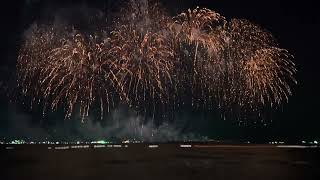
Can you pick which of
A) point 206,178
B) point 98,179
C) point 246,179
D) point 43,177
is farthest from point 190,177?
point 43,177

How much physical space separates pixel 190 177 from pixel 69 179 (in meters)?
8.52

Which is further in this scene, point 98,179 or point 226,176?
point 226,176

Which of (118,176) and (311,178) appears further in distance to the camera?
(118,176)

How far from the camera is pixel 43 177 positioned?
39312 millimetres

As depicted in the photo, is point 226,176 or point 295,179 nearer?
point 295,179

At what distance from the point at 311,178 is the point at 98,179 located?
14.8 meters

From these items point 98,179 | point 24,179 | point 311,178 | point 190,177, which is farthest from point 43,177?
point 311,178

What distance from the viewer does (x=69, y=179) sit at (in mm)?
37062

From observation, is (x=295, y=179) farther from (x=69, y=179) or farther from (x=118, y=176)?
(x=69, y=179)

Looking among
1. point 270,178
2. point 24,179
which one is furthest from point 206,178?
point 24,179

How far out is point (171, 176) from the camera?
39.9m

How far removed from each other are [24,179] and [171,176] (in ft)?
34.2

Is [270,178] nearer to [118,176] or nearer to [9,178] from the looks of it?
[118,176]

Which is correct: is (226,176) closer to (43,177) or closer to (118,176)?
(118,176)
